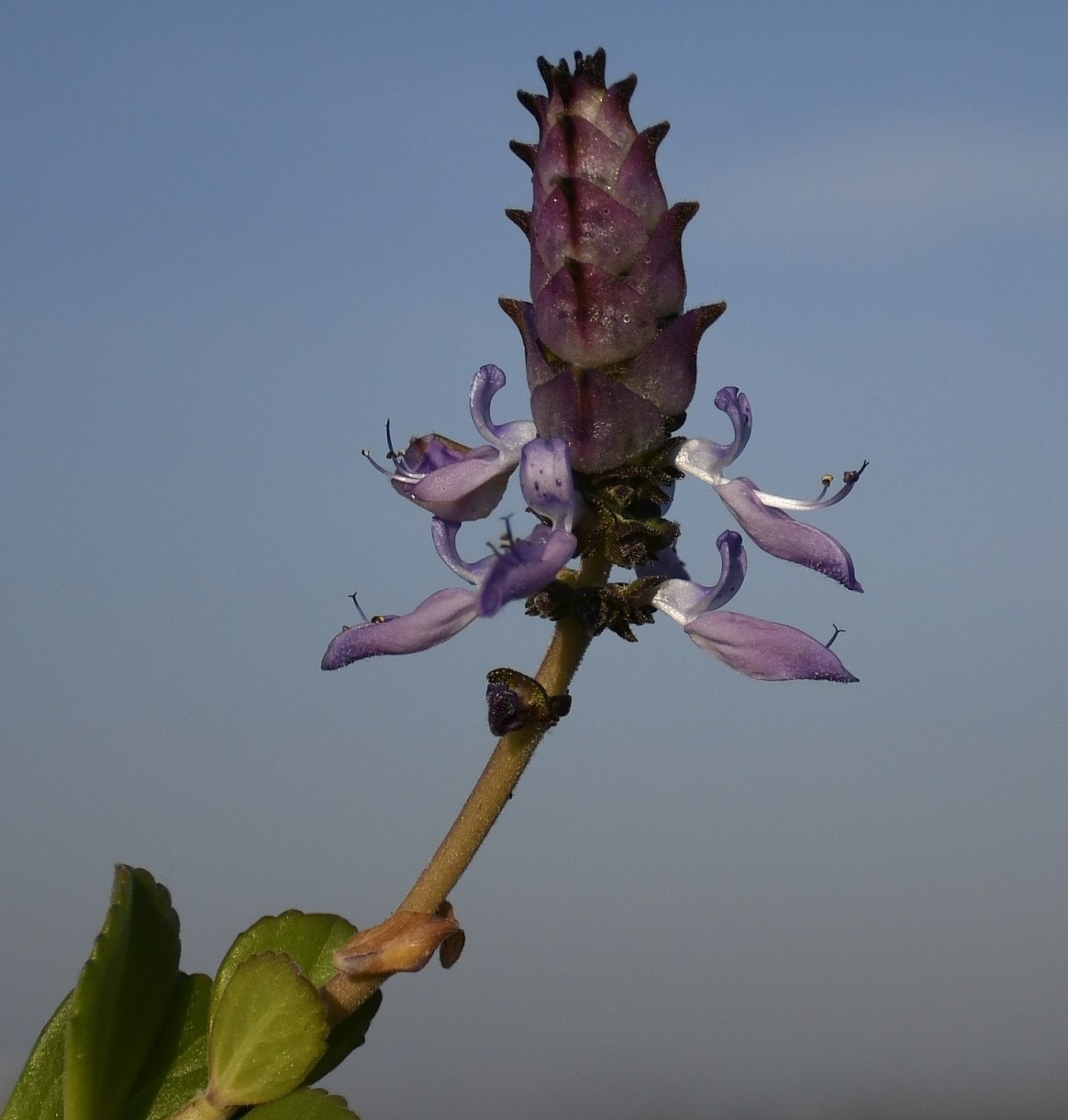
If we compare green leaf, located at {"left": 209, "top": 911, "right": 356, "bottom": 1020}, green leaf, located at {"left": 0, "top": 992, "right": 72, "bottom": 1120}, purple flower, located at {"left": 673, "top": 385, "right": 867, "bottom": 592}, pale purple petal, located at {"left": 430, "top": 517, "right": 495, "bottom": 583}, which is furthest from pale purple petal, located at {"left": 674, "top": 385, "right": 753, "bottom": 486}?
→ green leaf, located at {"left": 0, "top": 992, "right": 72, "bottom": 1120}

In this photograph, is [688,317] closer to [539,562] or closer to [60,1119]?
[539,562]

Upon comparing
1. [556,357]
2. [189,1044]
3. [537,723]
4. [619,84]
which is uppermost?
[619,84]

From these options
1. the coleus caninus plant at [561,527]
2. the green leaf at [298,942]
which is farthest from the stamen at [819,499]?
the green leaf at [298,942]

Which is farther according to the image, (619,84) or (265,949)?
(265,949)

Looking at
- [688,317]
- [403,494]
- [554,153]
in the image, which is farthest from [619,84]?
[403,494]

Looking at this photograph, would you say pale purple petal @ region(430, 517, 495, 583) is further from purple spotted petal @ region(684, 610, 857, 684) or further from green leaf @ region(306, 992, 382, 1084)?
green leaf @ region(306, 992, 382, 1084)

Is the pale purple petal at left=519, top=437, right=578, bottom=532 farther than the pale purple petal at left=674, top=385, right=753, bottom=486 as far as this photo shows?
No

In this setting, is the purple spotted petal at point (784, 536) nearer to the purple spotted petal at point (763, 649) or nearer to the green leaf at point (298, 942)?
the purple spotted petal at point (763, 649)

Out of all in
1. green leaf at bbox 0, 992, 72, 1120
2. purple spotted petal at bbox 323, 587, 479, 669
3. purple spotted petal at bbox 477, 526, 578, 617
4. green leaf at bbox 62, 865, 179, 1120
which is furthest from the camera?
green leaf at bbox 0, 992, 72, 1120
